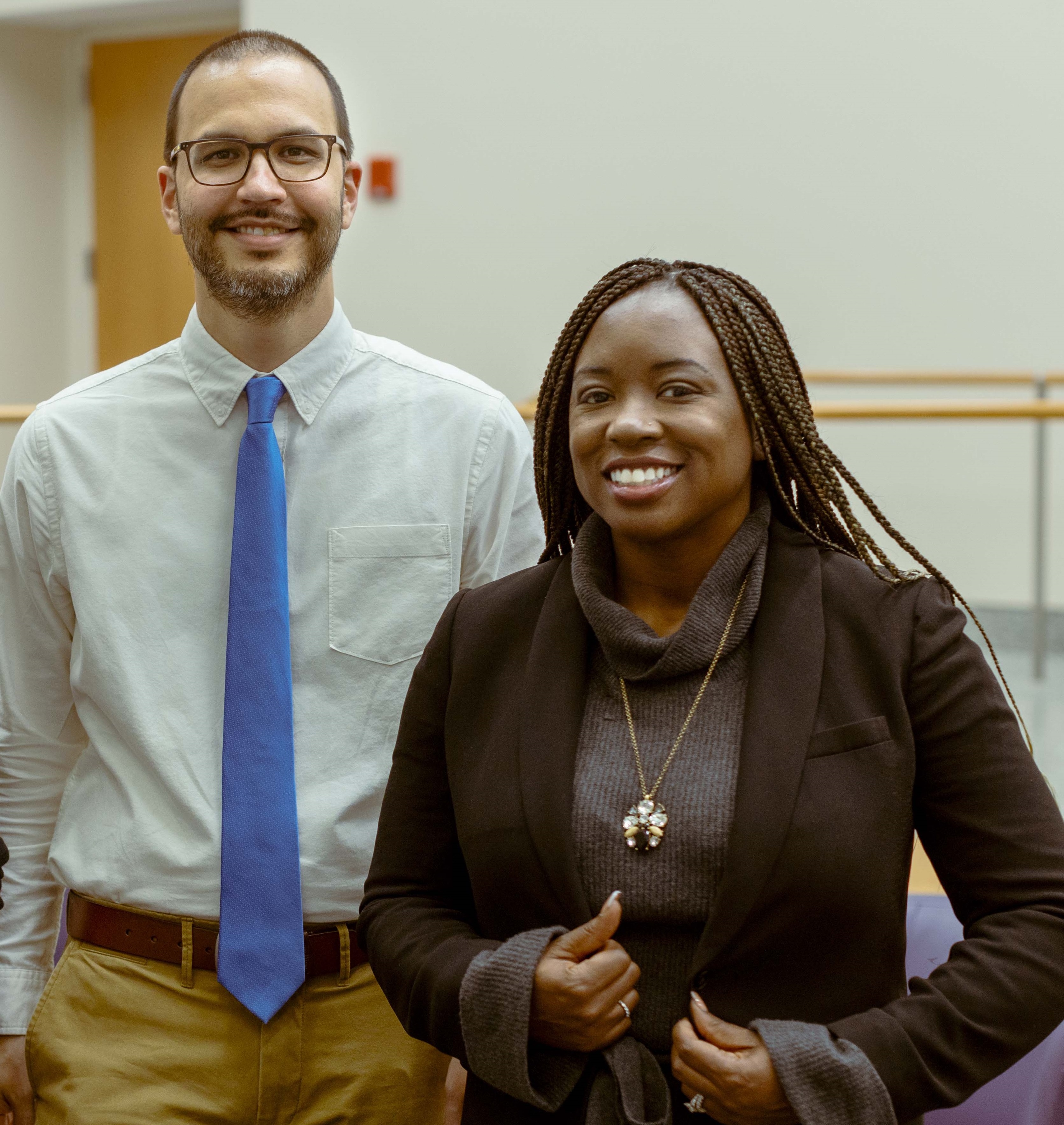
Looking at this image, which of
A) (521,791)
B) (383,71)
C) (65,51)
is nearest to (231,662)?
(521,791)

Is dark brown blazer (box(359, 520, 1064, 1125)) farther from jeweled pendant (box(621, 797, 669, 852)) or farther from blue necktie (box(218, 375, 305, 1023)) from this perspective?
blue necktie (box(218, 375, 305, 1023))

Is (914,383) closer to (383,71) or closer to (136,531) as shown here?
(383,71)

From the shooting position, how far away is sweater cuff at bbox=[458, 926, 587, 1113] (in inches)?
49.6

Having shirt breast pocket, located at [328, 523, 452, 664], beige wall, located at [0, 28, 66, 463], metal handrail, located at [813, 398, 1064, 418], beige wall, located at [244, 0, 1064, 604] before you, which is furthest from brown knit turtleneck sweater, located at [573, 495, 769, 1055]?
beige wall, located at [0, 28, 66, 463]

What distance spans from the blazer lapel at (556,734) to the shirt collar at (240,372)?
1.71 ft

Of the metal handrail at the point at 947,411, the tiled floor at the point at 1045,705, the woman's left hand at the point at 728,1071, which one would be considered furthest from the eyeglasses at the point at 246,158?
the tiled floor at the point at 1045,705

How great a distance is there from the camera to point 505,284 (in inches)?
240

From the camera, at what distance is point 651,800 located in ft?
4.22

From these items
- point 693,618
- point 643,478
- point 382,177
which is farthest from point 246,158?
point 382,177

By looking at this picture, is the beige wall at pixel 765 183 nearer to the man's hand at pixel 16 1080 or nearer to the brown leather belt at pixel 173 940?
the brown leather belt at pixel 173 940

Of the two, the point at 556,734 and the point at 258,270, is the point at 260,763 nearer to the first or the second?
the point at 556,734

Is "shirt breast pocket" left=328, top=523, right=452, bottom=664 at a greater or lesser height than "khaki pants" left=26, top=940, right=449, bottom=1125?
greater

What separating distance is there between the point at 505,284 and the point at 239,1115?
4.79 meters

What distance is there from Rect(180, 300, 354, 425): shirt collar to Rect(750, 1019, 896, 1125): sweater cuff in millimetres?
1007
